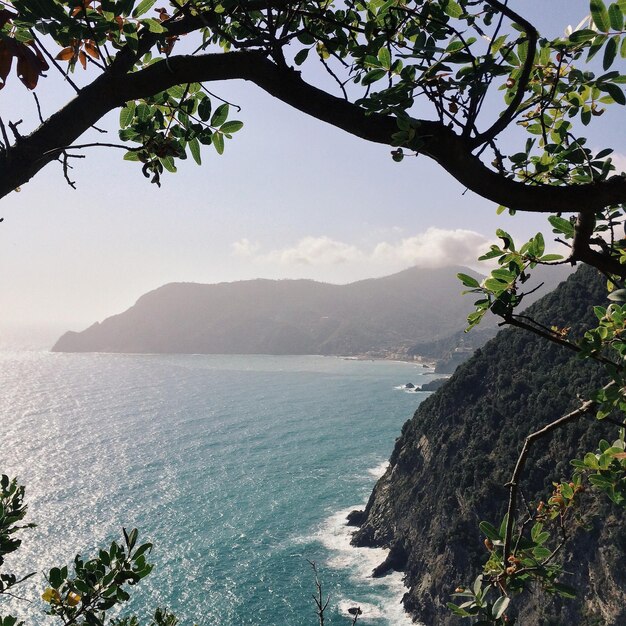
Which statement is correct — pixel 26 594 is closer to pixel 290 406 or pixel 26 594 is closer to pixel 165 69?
pixel 165 69

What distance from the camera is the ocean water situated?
42.8m

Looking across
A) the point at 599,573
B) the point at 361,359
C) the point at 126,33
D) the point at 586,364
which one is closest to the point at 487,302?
the point at 126,33

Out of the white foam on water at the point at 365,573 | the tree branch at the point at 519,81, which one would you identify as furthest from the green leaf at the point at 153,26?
the white foam on water at the point at 365,573

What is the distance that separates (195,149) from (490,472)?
167 ft

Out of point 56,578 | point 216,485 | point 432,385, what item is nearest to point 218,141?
point 56,578

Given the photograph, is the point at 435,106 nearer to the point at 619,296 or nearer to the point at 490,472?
the point at 619,296

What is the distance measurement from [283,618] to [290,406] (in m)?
68.5

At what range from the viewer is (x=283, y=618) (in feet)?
128

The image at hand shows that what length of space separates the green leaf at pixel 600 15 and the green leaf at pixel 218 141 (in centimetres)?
161

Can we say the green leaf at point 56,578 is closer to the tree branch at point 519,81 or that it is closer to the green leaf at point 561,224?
the tree branch at point 519,81

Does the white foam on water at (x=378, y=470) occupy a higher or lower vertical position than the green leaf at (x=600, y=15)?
lower

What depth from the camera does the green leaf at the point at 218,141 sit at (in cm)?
244

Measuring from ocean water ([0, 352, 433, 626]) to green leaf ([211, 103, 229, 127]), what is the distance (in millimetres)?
40196

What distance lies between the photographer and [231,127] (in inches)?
93.6
